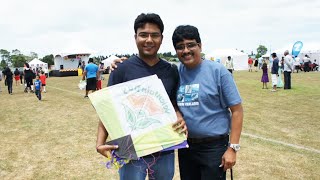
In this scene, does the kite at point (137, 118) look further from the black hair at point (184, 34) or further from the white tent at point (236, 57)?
the white tent at point (236, 57)

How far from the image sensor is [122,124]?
232cm

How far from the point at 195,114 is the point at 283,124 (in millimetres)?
5770

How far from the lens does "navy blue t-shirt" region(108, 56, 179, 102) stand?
7.97ft

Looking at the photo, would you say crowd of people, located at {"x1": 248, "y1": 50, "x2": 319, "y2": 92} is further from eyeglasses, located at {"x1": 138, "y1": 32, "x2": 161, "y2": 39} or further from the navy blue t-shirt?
eyeglasses, located at {"x1": 138, "y1": 32, "x2": 161, "y2": 39}

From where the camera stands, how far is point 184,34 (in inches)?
98.9

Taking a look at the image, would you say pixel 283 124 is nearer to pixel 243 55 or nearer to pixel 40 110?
pixel 40 110

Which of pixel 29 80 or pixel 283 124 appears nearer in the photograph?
pixel 283 124

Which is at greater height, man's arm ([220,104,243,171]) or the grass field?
man's arm ([220,104,243,171])

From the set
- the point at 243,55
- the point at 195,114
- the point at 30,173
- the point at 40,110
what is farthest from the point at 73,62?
the point at 195,114

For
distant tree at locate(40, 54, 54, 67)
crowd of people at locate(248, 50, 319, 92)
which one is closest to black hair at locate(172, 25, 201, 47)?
crowd of people at locate(248, 50, 319, 92)

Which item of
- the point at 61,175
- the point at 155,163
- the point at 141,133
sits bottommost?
the point at 61,175

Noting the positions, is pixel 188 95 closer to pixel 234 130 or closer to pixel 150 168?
pixel 234 130

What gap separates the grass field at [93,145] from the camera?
477 cm

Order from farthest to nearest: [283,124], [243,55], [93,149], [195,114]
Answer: [243,55]
[283,124]
[93,149]
[195,114]
